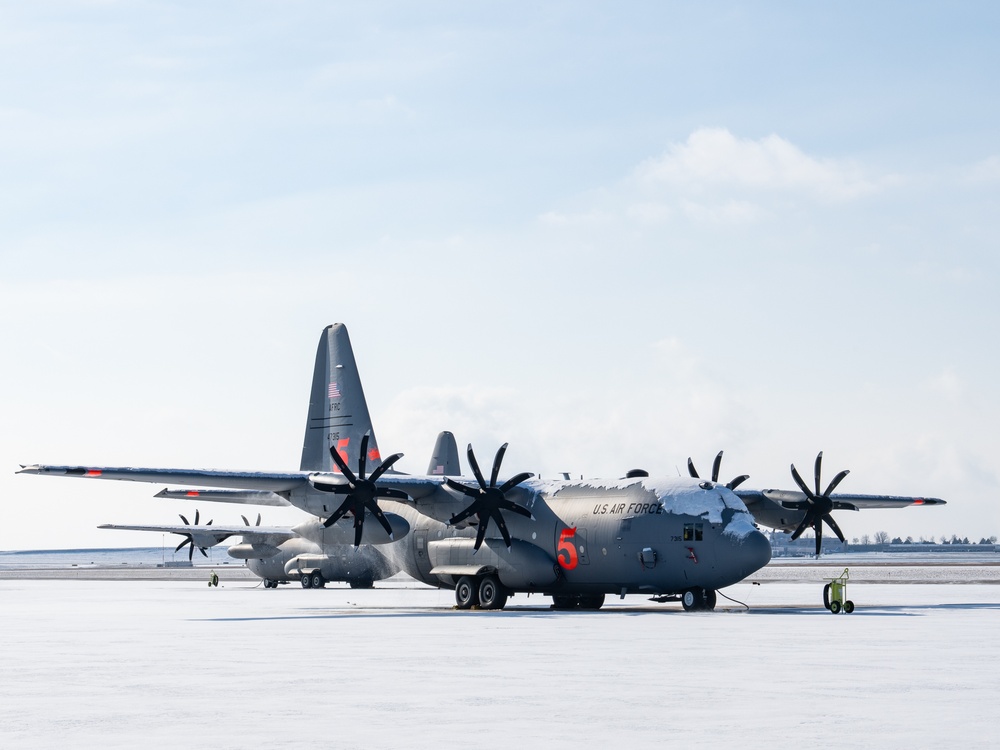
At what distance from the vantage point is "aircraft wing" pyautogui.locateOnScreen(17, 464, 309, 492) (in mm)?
37594

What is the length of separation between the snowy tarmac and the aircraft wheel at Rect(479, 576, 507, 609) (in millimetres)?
7727

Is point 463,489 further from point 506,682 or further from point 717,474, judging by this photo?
point 506,682

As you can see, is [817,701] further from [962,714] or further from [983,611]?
[983,611]

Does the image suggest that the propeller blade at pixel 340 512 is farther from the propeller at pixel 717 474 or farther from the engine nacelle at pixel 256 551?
the engine nacelle at pixel 256 551

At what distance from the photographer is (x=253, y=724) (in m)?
13.4

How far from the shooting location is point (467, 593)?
42750 millimetres

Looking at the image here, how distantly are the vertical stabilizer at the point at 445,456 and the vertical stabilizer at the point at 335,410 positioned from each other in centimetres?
1181

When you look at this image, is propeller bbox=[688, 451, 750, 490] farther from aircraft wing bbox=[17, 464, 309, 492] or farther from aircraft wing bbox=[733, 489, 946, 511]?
aircraft wing bbox=[17, 464, 309, 492]

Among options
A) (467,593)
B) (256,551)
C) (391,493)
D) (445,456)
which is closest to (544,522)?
(467,593)

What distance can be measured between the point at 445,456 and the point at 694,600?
2439 centimetres

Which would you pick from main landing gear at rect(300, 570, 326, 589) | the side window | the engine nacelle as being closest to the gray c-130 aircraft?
the side window

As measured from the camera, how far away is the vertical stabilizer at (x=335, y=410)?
47969 millimetres

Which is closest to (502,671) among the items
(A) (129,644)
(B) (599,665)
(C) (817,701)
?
(B) (599,665)

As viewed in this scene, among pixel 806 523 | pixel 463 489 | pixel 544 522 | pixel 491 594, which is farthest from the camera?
pixel 806 523
